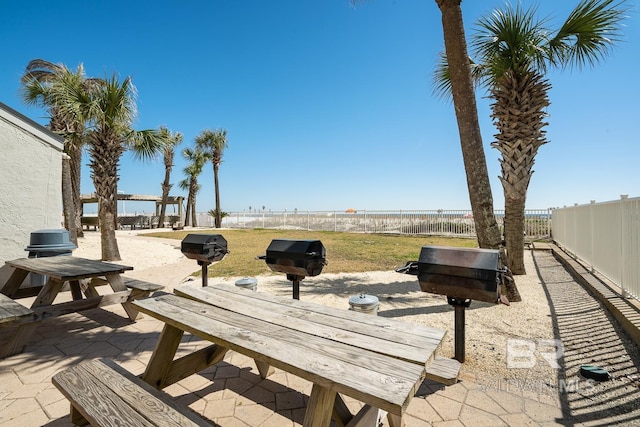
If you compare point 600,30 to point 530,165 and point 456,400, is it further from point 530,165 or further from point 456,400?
point 456,400

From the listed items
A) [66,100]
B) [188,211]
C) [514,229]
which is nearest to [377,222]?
[514,229]

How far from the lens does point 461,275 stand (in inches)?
88.0

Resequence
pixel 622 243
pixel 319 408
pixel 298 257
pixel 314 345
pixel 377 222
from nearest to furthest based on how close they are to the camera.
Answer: pixel 319 408 → pixel 314 345 → pixel 298 257 → pixel 622 243 → pixel 377 222

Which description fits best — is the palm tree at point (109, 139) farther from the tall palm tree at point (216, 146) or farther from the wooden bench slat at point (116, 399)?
the tall palm tree at point (216, 146)

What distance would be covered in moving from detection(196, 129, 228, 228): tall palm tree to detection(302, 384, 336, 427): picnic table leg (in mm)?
24702

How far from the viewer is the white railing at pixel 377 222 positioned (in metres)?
12.7

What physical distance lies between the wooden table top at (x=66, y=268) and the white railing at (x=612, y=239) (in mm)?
5870

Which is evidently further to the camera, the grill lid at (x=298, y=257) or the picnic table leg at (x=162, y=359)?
the grill lid at (x=298, y=257)

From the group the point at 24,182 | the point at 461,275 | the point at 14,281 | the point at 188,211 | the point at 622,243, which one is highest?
the point at 24,182

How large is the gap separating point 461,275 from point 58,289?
13.1 feet

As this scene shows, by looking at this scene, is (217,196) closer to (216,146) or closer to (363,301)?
(216,146)

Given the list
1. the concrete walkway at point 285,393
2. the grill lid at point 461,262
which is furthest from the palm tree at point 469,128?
the grill lid at point 461,262

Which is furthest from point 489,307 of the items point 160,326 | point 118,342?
point 118,342

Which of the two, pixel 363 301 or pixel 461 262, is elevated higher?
pixel 461 262
